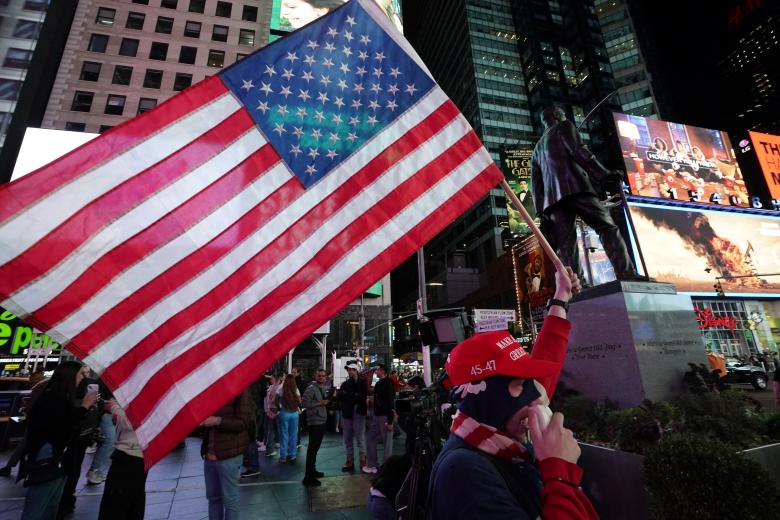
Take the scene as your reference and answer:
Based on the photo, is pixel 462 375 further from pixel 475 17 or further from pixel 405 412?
pixel 475 17

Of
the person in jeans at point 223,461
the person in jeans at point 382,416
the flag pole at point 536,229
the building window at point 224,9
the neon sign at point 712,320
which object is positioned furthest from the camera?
the building window at point 224,9

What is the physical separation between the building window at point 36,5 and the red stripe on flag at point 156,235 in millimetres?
35854

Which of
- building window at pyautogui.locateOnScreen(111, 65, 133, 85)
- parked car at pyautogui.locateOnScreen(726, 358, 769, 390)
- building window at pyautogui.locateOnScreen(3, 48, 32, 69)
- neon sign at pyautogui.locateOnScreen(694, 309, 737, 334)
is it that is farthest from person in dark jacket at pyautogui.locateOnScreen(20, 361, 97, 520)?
building window at pyautogui.locateOnScreen(111, 65, 133, 85)

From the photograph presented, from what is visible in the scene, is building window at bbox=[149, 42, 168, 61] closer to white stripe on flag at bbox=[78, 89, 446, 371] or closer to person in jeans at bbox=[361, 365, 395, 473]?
person in jeans at bbox=[361, 365, 395, 473]

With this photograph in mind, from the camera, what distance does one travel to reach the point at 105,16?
37375 millimetres

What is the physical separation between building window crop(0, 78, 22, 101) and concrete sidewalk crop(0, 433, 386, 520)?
27.3 meters

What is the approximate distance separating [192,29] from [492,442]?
49.1 meters

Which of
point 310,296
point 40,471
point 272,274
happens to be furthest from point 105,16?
point 310,296

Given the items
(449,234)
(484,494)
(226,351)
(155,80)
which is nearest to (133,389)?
(226,351)

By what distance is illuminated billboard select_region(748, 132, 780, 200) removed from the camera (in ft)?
124

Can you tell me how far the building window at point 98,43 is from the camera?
119 feet

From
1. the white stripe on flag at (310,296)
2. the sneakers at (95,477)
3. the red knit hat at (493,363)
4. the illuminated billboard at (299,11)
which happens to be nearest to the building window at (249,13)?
the illuminated billboard at (299,11)

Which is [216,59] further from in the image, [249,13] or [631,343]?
[631,343]

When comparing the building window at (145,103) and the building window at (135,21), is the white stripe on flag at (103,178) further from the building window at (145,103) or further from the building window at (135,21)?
the building window at (135,21)
